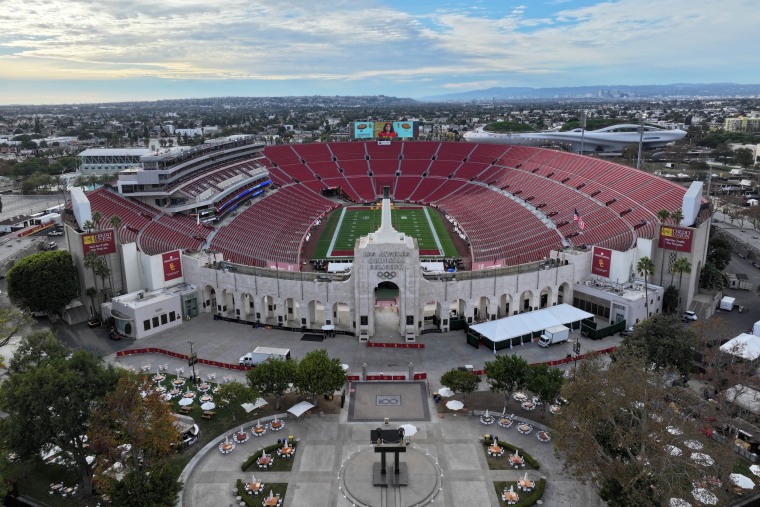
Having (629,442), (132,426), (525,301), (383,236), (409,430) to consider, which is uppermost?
(383,236)

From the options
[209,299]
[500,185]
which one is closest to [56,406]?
[209,299]

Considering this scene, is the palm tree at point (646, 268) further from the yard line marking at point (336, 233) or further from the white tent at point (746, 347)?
the yard line marking at point (336, 233)

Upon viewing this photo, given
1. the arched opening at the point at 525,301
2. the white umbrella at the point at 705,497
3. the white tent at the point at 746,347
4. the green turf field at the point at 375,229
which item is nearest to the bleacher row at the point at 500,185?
the green turf field at the point at 375,229

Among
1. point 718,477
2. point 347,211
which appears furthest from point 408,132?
point 718,477

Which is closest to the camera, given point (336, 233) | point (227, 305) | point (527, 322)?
point (527, 322)

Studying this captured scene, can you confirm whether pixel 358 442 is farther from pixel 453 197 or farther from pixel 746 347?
pixel 453 197

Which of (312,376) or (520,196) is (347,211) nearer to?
(520,196)
